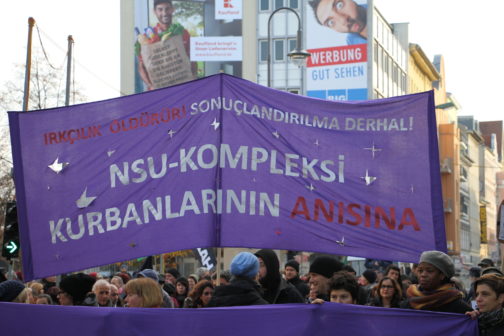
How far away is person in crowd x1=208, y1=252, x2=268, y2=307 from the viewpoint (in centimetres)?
744

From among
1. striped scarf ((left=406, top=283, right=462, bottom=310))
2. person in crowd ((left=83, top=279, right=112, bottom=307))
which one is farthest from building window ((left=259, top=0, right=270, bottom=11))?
striped scarf ((left=406, top=283, right=462, bottom=310))

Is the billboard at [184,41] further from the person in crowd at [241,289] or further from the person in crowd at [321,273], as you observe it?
the person in crowd at [241,289]

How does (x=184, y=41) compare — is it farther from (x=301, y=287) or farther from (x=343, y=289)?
(x=343, y=289)

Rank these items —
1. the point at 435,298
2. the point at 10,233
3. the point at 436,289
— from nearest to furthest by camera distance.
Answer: the point at 435,298 < the point at 436,289 < the point at 10,233

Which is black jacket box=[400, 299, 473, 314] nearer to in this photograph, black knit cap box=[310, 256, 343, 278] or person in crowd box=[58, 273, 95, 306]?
black knit cap box=[310, 256, 343, 278]

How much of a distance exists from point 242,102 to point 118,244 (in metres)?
1.41

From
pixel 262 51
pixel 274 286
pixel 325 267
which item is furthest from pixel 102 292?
pixel 262 51

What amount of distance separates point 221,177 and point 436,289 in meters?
1.86

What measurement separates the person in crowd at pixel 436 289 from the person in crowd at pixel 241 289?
1089 mm

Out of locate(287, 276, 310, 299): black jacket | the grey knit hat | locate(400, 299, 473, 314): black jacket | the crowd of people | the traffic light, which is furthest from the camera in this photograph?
the traffic light

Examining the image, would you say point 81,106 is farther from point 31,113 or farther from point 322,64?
point 322,64

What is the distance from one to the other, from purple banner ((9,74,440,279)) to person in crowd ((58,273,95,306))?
1.97ft

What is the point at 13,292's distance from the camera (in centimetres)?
775

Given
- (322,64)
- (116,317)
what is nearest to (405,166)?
(116,317)
